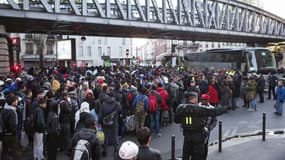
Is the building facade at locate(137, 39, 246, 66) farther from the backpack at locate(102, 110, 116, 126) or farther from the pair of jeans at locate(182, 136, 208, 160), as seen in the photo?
the pair of jeans at locate(182, 136, 208, 160)

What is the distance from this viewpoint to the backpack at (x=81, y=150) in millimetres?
5070

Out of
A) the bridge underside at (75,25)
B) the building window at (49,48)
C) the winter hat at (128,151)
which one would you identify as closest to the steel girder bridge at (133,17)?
the bridge underside at (75,25)

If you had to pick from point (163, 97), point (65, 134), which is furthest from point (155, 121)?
point (65, 134)

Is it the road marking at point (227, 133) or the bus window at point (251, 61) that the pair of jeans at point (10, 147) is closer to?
the road marking at point (227, 133)

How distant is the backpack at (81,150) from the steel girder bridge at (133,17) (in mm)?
16736

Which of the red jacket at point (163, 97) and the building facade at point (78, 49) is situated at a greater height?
the building facade at point (78, 49)

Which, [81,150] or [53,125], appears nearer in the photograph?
[81,150]

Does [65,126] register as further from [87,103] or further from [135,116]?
[135,116]

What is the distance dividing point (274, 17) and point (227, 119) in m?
49.5

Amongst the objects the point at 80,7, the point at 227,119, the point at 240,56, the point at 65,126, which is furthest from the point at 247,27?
the point at 65,126

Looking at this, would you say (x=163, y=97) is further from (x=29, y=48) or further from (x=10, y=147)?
(x=29, y=48)

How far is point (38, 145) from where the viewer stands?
8445 millimetres

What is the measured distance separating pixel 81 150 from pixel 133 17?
2552 cm

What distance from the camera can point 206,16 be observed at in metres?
38.8
